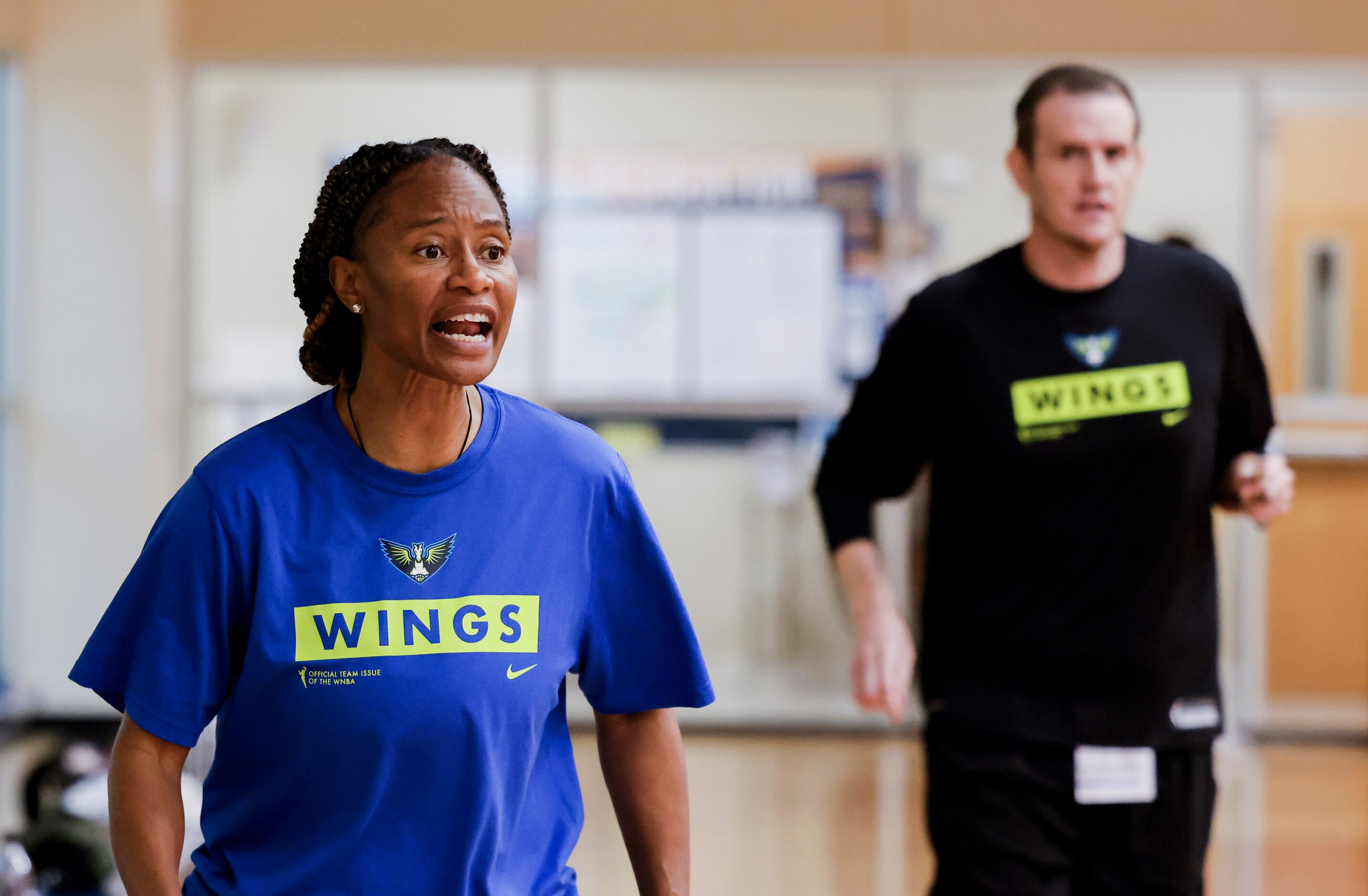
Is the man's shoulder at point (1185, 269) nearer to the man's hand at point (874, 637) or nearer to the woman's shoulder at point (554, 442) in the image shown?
the man's hand at point (874, 637)

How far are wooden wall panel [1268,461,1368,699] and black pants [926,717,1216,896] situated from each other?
170 inches

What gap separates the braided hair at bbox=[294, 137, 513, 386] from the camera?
1.41 m

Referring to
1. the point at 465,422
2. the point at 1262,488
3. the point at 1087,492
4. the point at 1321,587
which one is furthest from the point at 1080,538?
the point at 1321,587

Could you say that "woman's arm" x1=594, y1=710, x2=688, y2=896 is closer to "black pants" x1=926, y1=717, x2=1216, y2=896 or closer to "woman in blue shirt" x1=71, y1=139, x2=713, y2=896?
"woman in blue shirt" x1=71, y1=139, x2=713, y2=896

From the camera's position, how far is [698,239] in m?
6.07

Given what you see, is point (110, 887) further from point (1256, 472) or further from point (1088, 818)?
point (1256, 472)

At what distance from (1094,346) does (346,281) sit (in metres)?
1.10

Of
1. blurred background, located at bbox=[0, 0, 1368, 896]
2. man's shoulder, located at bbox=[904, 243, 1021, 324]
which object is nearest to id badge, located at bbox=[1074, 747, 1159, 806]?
man's shoulder, located at bbox=[904, 243, 1021, 324]

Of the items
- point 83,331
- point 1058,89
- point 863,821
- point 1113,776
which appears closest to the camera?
point 1113,776

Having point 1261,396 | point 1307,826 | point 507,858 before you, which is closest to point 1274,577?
point 1307,826

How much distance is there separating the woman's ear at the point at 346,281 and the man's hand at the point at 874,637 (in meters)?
0.94

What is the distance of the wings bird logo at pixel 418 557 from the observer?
1.34 metres

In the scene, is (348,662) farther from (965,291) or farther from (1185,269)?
(1185,269)

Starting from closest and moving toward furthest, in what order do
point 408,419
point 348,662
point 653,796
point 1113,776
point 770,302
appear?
point 348,662 → point 408,419 → point 653,796 → point 1113,776 → point 770,302
